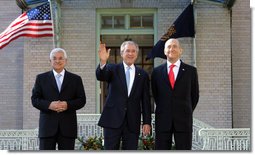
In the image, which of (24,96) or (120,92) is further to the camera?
(24,96)

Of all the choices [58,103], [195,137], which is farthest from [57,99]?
[195,137]

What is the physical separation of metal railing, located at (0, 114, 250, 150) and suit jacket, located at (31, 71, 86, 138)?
3.23 m

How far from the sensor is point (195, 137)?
9414 mm

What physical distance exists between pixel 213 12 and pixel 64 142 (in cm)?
554

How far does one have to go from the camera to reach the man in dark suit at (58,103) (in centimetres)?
589

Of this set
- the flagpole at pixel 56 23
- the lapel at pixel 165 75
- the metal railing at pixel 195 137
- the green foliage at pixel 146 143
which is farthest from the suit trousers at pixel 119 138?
the flagpole at pixel 56 23

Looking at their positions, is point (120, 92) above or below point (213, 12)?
below

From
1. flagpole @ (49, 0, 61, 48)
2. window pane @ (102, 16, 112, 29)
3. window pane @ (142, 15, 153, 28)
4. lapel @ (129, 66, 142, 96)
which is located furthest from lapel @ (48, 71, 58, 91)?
window pane @ (142, 15, 153, 28)

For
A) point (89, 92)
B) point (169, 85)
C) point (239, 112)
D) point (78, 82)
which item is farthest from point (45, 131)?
point (239, 112)

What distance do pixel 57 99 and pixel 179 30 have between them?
466cm

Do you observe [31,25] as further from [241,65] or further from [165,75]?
[165,75]

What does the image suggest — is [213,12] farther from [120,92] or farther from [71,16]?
[120,92]

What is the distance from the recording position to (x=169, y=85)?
5.88 meters

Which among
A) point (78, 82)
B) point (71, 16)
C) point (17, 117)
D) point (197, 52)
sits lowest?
point (17, 117)
